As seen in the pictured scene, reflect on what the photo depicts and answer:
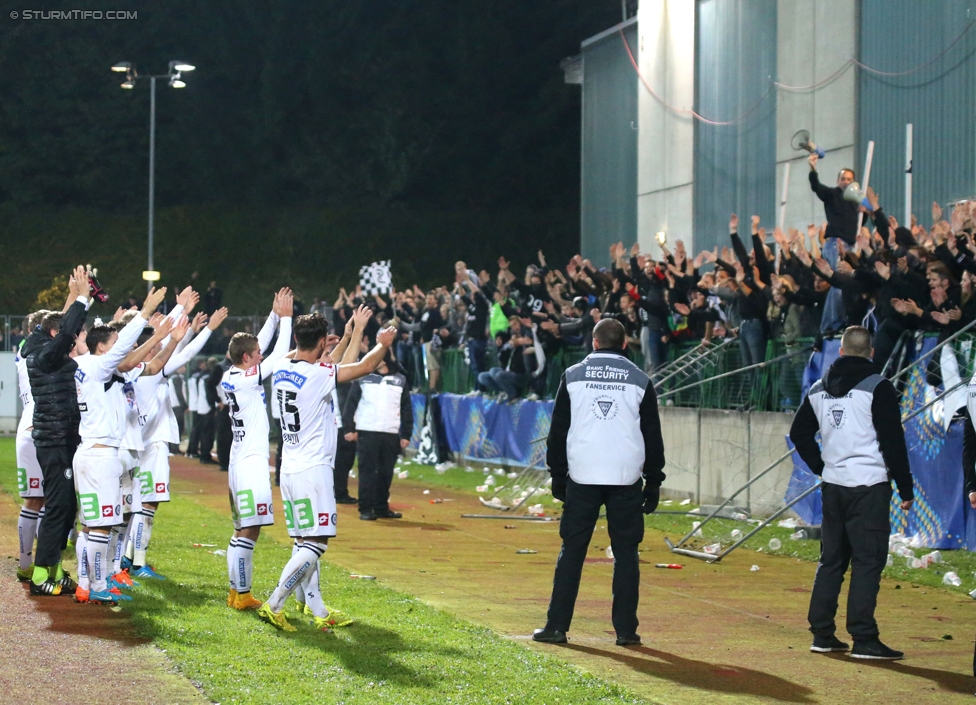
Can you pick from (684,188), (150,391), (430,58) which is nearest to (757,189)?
(684,188)

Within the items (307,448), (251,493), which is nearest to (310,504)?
(307,448)

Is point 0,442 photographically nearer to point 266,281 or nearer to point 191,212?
point 266,281

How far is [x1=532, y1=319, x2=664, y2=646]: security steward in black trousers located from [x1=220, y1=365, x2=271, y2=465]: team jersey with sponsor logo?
2.34 m

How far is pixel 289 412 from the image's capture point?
31.0ft

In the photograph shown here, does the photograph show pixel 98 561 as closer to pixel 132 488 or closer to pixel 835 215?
pixel 132 488

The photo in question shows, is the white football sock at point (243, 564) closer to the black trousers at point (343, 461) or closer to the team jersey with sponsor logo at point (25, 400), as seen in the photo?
the team jersey with sponsor logo at point (25, 400)

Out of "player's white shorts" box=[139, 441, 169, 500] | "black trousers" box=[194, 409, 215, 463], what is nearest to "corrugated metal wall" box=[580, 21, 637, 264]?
"black trousers" box=[194, 409, 215, 463]

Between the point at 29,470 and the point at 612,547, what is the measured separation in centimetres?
A: 539

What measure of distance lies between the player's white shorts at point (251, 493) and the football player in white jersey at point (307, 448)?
0.66m

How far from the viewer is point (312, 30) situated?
68062mm

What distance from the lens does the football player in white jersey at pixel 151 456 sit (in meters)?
12.1

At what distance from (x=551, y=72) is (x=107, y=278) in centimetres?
2382

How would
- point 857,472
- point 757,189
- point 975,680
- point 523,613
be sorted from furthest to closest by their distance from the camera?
point 757,189 < point 523,613 < point 857,472 < point 975,680

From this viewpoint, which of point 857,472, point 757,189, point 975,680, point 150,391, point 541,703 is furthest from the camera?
point 757,189
